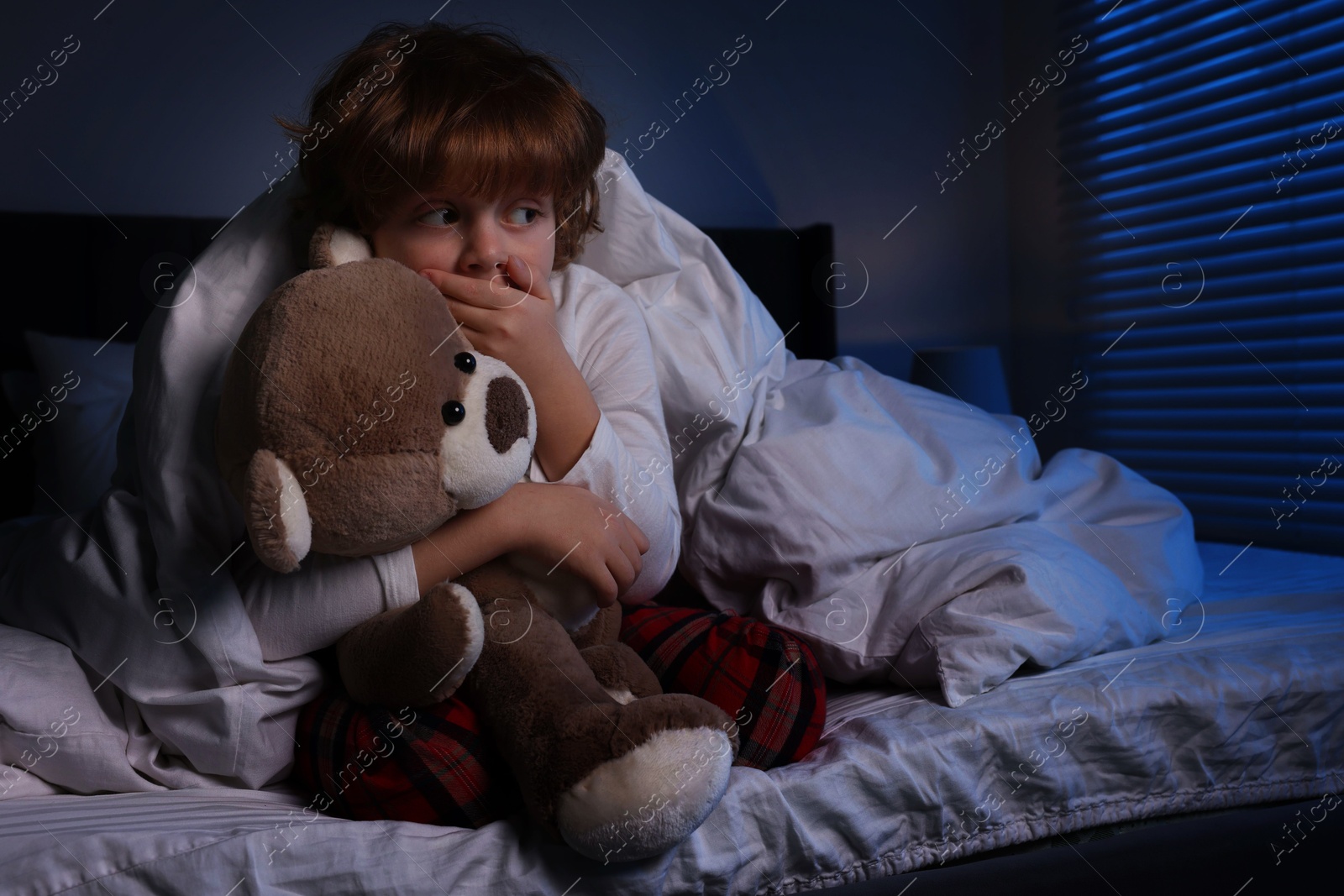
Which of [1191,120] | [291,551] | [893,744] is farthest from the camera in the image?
[1191,120]

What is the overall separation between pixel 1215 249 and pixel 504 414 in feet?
5.68

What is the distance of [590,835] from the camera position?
604 millimetres

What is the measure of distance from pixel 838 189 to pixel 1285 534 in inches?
45.6

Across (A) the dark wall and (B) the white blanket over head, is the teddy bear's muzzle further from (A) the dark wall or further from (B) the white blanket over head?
(A) the dark wall

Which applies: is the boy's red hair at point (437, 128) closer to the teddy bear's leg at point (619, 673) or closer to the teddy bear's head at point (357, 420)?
the teddy bear's head at point (357, 420)

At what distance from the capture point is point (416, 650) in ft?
2.17

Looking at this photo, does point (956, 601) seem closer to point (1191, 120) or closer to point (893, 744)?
point (893, 744)

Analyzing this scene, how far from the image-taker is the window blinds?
168cm

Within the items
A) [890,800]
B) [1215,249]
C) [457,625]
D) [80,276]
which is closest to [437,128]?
[457,625]

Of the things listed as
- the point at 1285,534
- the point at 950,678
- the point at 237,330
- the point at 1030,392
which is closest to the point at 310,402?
the point at 237,330

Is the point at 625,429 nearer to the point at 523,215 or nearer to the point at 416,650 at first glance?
the point at 523,215

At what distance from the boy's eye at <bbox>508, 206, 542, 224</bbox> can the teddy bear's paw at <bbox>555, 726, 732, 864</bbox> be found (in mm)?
482

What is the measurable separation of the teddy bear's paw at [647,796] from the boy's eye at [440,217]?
48cm

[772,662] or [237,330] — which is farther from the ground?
[237,330]
